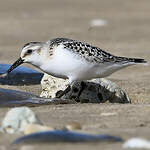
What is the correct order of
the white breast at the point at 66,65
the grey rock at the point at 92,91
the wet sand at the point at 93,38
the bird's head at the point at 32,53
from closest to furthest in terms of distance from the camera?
the wet sand at the point at 93,38 → the white breast at the point at 66,65 → the bird's head at the point at 32,53 → the grey rock at the point at 92,91

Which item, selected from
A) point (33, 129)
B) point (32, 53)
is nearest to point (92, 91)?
point (32, 53)

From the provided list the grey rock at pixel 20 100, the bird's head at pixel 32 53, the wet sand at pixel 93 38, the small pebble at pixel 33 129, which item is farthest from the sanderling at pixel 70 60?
the small pebble at pixel 33 129

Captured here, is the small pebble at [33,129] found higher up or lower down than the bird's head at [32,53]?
lower down

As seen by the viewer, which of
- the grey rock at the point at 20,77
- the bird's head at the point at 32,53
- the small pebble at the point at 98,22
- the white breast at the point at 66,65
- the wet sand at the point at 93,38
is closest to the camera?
the wet sand at the point at 93,38

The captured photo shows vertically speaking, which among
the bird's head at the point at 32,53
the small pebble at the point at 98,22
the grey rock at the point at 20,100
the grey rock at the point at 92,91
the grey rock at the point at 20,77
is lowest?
the grey rock at the point at 20,100

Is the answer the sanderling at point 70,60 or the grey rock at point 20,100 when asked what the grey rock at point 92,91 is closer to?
the sanderling at point 70,60

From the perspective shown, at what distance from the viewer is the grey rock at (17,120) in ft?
16.1

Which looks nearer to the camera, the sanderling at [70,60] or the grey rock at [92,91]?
the sanderling at [70,60]

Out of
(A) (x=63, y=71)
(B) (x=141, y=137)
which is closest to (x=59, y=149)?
(B) (x=141, y=137)

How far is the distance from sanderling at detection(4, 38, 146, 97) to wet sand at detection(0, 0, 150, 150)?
585 mm

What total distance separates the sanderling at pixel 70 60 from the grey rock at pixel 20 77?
1.27 m

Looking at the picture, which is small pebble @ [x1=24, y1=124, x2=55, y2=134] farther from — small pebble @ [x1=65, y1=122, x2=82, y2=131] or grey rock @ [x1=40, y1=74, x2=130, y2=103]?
grey rock @ [x1=40, y1=74, x2=130, y2=103]

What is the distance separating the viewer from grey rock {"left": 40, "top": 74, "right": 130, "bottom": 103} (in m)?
7.36

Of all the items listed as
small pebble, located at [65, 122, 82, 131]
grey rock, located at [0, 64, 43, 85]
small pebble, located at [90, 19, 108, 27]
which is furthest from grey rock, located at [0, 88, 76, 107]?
small pebble, located at [90, 19, 108, 27]
